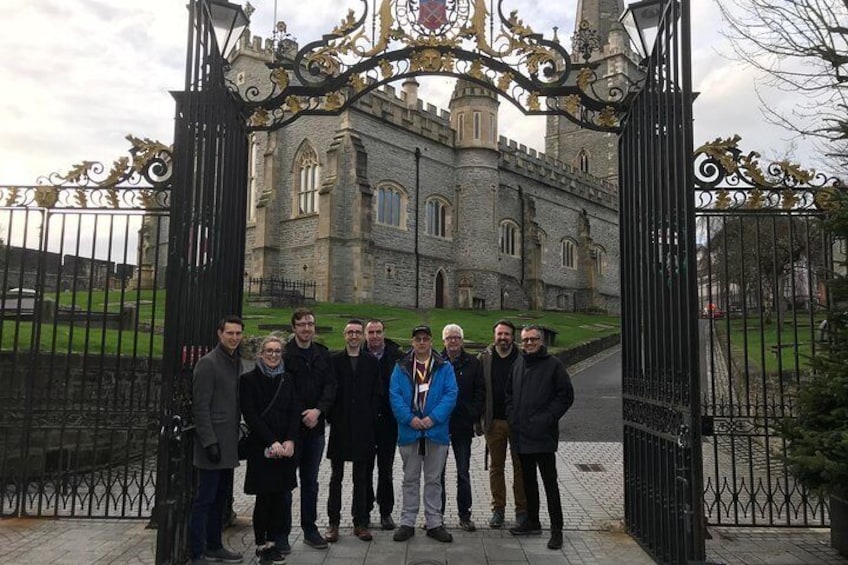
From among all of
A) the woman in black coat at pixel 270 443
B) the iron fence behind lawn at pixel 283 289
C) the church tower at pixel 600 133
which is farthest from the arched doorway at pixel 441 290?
the woman in black coat at pixel 270 443

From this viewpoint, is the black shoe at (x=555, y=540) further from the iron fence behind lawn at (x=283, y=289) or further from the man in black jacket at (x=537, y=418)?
the iron fence behind lawn at (x=283, y=289)

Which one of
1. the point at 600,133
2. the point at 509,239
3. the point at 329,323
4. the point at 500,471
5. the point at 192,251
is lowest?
the point at 500,471

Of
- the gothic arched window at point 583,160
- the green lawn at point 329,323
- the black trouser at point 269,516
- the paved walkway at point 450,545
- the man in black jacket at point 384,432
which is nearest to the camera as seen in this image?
the black trouser at point 269,516

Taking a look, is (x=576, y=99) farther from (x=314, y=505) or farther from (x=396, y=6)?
(x=314, y=505)

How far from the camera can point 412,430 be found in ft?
18.4

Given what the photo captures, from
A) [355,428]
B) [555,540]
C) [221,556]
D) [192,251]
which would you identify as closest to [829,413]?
[555,540]

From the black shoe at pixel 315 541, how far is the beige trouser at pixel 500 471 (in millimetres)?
1682

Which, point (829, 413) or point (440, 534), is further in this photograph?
point (440, 534)

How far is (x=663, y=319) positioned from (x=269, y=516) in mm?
3435

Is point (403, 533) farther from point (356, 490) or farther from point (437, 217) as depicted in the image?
point (437, 217)

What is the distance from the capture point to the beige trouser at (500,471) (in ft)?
19.9

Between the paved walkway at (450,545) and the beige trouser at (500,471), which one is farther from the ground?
the beige trouser at (500,471)

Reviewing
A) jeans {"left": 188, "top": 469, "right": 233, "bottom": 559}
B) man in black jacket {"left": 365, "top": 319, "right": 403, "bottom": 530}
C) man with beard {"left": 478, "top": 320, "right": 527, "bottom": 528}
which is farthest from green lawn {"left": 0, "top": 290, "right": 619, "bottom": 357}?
man with beard {"left": 478, "top": 320, "right": 527, "bottom": 528}

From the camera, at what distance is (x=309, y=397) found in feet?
17.5
